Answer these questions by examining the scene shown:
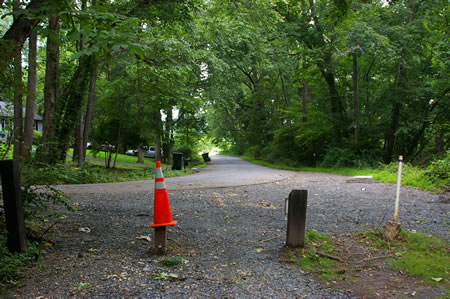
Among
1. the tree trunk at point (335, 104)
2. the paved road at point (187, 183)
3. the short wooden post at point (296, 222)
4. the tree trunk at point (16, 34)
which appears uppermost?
the tree trunk at point (335, 104)

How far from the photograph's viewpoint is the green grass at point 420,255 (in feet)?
12.5

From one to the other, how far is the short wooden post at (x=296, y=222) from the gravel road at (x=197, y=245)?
0.24m

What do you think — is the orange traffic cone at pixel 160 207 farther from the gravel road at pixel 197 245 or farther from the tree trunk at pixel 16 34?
the tree trunk at pixel 16 34

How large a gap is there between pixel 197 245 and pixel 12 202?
2.27m

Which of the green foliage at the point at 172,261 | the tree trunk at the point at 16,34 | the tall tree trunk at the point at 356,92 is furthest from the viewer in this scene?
the tall tree trunk at the point at 356,92

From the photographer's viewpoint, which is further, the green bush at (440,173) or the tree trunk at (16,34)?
the green bush at (440,173)

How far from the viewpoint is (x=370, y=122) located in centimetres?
2317

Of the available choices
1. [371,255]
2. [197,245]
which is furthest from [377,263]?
[197,245]

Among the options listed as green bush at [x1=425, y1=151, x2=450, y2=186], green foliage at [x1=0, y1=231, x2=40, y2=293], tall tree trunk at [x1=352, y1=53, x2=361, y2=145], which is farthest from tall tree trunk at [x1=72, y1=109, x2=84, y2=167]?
tall tree trunk at [x1=352, y1=53, x2=361, y2=145]

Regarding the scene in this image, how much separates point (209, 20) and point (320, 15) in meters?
7.40

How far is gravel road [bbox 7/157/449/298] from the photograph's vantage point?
332 centimetres

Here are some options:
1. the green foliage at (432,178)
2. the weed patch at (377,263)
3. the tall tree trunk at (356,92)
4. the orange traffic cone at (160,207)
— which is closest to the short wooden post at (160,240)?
the orange traffic cone at (160,207)

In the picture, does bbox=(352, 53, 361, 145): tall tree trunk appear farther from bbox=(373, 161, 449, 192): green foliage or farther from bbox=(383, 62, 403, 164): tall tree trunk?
bbox=(373, 161, 449, 192): green foliage

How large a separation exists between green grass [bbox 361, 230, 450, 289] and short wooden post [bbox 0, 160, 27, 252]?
425cm
